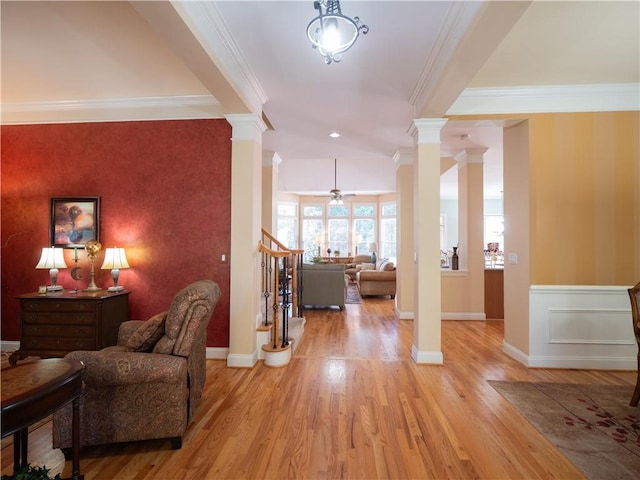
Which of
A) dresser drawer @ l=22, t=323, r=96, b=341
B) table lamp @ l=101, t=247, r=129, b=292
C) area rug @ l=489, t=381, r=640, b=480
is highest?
table lamp @ l=101, t=247, r=129, b=292

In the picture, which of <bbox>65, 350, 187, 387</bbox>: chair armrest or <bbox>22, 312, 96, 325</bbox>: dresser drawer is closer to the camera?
<bbox>65, 350, 187, 387</bbox>: chair armrest

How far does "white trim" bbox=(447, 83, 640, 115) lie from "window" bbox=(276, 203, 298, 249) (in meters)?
8.52

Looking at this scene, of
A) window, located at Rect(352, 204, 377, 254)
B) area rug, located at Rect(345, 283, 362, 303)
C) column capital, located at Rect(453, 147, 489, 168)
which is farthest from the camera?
window, located at Rect(352, 204, 377, 254)

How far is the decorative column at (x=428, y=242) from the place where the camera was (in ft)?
11.1

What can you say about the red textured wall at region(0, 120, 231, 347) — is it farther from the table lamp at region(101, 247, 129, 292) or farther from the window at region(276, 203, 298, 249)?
the window at region(276, 203, 298, 249)

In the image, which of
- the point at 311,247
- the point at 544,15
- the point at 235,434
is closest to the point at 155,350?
the point at 235,434

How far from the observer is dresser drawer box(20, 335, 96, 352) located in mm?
3129

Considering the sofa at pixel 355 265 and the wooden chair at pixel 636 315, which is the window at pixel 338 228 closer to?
the sofa at pixel 355 265

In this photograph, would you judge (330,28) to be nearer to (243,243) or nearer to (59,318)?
(243,243)

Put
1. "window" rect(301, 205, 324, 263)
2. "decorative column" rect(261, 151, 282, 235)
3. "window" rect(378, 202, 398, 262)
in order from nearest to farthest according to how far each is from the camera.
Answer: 1. "decorative column" rect(261, 151, 282, 235)
2. "window" rect(378, 202, 398, 262)
3. "window" rect(301, 205, 324, 263)

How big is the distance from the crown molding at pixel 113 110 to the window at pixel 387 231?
8.67m

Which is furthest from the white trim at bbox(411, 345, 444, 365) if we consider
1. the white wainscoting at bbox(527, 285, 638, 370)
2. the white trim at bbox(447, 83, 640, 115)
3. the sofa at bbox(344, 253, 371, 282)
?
the sofa at bbox(344, 253, 371, 282)

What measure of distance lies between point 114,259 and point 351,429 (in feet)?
9.84

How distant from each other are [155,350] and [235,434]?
2.68 feet
